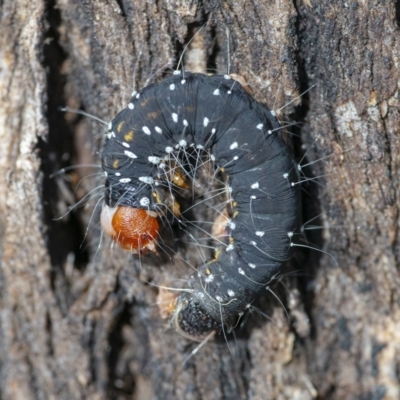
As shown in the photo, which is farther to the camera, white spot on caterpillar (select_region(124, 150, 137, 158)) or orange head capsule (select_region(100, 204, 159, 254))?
orange head capsule (select_region(100, 204, 159, 254))

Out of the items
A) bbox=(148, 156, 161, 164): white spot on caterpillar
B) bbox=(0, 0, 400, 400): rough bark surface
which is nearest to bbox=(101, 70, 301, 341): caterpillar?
bbox=(148, 156, 161, 164): white spot on caterpillar

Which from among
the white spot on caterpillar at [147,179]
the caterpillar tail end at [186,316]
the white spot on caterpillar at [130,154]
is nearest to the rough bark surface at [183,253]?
the caterpillar tail end at [186,316]

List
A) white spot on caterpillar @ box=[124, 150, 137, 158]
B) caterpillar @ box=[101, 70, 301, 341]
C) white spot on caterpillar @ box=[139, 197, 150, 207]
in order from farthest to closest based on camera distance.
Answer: white spot on caterpillar @ box=[139, 197, 150, 207], white spot on caterpillar @ box=[124, 150, 137, 158], caterpillar @ box=[101, 70, 301, 341]

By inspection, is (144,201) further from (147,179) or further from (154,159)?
(154,159)

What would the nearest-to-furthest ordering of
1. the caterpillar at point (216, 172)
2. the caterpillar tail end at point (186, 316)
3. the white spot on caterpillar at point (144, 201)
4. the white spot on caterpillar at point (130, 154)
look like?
the caterpillar at point (216, 172), the white spot on caterpillar at point (130, 154), the white spot on caterpillar at point (144, 201), the caterpillar tail end at point (186, 316)

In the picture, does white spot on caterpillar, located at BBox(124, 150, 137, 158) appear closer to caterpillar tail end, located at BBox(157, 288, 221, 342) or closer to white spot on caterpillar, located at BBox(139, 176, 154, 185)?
white spot on caterpillar, located at BBox(139, 176, 154, 185)

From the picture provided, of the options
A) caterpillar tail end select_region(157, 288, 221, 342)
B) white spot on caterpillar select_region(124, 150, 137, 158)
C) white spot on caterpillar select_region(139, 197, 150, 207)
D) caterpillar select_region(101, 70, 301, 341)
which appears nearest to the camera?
caterpillar select_region(101, 70, 301, 341)

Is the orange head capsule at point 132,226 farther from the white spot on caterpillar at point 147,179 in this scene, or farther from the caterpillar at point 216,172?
the white spot on caterpillar at point 147,179
